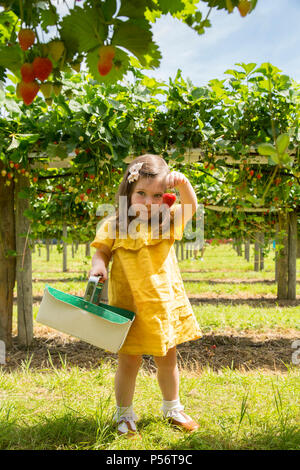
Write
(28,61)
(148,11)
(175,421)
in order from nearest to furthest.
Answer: (28,61), (148,11), (175,421)

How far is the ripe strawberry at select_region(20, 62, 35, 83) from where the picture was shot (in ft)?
2.60

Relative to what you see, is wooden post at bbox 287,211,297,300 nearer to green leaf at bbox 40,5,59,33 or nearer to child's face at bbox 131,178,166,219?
child's face at bbox 131,178,166,219

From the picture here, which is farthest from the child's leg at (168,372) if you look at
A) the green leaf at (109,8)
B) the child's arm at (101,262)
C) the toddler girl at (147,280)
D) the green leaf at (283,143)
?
the green leaf at (109,8)

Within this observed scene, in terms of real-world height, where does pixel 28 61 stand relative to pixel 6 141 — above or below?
below

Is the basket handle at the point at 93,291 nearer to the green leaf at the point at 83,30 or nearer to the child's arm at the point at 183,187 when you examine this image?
the child's arm at the point at 183,187

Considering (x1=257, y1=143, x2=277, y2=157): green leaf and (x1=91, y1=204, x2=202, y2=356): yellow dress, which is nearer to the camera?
(x1=257, y1=143, x2=277, y2=157): green leaf

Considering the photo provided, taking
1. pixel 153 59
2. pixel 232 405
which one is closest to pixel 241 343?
pixel 232 405

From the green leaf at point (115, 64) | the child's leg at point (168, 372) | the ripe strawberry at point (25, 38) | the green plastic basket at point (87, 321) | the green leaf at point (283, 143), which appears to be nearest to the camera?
the green leaf at point (283, 143)

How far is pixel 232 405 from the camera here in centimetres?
199

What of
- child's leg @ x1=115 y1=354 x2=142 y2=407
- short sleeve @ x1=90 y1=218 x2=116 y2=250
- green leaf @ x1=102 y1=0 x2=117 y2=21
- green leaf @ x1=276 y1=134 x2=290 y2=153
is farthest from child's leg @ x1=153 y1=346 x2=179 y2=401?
green leaf @ x1=102 y1=0 x2=117 y2=21

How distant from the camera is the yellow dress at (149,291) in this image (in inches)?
58.8

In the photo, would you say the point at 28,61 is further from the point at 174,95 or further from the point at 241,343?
the point at 241,343

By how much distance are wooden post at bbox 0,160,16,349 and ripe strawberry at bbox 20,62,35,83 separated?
2.60 m

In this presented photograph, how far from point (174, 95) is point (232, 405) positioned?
6.73 ft
